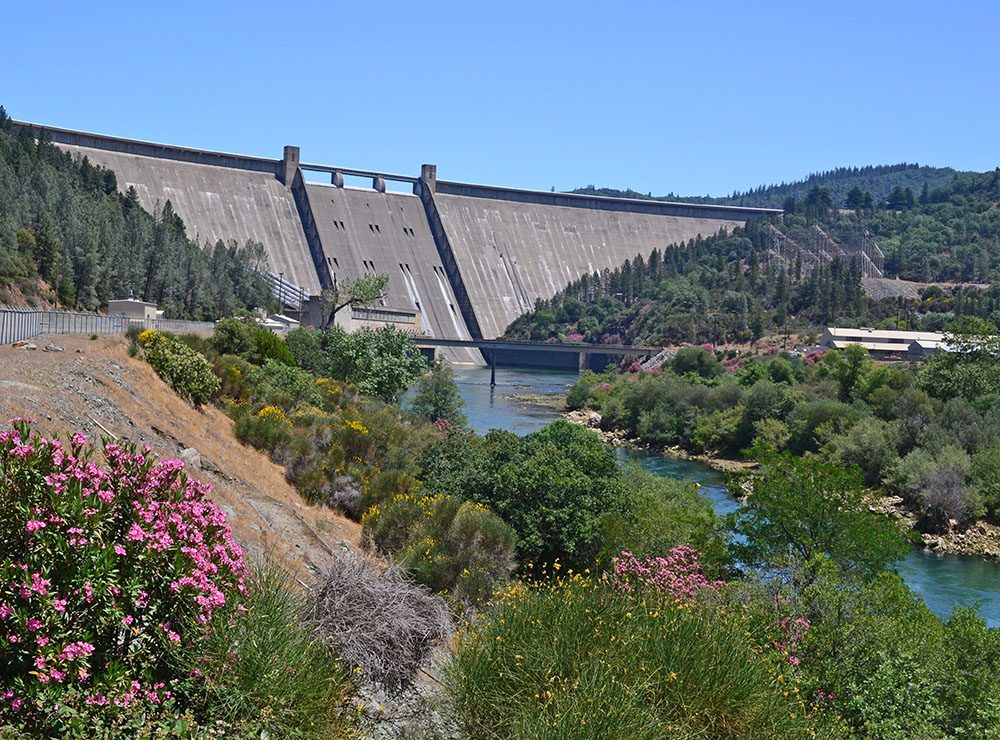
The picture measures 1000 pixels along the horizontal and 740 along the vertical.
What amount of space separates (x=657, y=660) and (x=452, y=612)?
17.8 ft

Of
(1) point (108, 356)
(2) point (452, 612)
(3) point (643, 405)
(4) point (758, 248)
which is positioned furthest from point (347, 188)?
(2) point (452, 612)

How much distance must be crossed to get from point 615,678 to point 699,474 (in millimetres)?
46661

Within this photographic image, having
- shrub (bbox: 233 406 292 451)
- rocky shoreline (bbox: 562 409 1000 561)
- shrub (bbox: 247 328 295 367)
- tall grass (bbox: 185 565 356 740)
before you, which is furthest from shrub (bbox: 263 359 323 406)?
tall grass (bbox: 185 565 356 740)

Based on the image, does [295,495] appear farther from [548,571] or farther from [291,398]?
[291,398]

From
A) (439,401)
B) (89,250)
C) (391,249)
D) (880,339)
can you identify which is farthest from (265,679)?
(391,249)

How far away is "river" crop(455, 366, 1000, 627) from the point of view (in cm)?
3231

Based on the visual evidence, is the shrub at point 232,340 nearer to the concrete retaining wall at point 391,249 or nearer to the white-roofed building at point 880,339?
the white-roofed building at point 880,339

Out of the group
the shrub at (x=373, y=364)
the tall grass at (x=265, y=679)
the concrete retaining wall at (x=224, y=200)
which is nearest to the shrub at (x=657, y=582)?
the tall grass at (x=265, y=679)

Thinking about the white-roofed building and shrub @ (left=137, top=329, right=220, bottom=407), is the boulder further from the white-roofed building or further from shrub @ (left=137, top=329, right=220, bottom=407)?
the white-roofed building

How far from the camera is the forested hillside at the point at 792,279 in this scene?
104 m

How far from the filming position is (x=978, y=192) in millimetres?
171625

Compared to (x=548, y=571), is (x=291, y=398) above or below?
above

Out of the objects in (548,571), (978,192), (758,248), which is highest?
(978,192)

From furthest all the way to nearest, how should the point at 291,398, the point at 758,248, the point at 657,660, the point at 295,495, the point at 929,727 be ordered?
the point at 758,248, the point at 291,398, the point at 295,495, the point at 929,727, the point at 657,660
